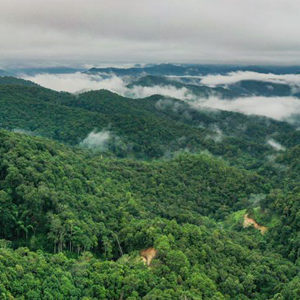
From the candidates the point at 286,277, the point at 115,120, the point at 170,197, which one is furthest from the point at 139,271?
the point at 115,120

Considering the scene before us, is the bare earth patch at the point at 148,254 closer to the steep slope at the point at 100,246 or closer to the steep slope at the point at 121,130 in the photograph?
the steep slope at the point at 100,246

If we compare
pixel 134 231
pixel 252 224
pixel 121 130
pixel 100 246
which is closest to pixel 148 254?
pixel 134 231

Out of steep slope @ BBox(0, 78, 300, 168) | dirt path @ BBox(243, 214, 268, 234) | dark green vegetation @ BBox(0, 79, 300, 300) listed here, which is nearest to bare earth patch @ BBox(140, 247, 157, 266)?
dark green vegetation @ BBox(0, 79, 300, 300)

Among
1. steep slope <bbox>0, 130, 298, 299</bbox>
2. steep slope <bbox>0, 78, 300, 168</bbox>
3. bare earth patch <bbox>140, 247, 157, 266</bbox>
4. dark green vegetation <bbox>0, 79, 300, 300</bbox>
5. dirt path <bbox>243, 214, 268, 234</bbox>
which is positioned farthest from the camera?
steep slope <bbox>0, 78, 300, 168</bbox>

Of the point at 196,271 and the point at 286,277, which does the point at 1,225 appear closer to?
the point at 196,271

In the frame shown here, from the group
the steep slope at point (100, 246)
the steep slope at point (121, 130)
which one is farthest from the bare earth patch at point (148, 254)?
the steep slope at point (121, 130)

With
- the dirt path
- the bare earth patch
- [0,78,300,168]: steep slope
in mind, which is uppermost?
[0,78,300,168]: steep slope

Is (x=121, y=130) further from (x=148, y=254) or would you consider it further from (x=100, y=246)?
(x=148, y=254)

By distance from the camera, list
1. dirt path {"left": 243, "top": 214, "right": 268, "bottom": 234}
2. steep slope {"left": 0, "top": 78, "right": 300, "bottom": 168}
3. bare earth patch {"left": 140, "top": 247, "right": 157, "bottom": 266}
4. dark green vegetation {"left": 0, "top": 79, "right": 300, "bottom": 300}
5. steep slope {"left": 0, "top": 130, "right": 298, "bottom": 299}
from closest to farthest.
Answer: steep slope {"left": 0, "top": 130, "right": 298, "bottom": 299}
dark green vegetation {"left": 0, "top": 79, "right": 300, "bottom": 300}
bare earth patch {"left": 140, "top": 247, "right": 157, "bottom": 266}
dirt path {"left": 243, "top": 214, "right": 268, "bottom": 234}
steep slope {"left": 0, "top": 78, "right": 300, "bottom": 168}

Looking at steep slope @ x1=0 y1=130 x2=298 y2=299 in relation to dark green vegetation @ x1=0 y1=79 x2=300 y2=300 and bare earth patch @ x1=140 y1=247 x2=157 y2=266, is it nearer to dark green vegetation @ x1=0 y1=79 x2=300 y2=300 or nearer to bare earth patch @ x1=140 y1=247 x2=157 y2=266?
dark green vegetation @ x1=0 y1=79 x2=300 y2=300
